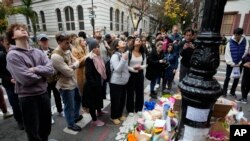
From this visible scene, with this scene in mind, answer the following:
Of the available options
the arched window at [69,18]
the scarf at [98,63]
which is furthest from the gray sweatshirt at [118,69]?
the arched window at [69,18]

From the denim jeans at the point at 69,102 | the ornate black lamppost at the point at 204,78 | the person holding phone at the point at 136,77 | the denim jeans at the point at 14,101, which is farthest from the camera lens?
the person holding phone at the point at 136,77

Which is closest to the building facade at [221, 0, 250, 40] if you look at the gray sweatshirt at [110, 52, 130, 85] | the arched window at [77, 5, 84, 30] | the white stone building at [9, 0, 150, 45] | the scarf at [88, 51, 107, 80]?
the white stone building at [9, 0, 150, 45]

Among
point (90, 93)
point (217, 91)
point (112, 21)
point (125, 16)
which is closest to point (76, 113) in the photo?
point (90, 93)

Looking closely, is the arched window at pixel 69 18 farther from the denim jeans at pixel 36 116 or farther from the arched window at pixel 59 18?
the denim jeans at pixel 36 116

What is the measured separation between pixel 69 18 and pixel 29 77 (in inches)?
872

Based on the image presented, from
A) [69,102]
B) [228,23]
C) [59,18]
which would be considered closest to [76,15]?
[59,18]

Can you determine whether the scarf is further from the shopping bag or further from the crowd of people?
the shopping bag

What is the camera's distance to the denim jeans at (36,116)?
8.29ft

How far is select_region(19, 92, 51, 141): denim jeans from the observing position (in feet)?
8.29

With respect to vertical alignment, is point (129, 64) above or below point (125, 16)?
below

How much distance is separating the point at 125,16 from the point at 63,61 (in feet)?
90.5

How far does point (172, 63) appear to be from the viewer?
602 centimetres

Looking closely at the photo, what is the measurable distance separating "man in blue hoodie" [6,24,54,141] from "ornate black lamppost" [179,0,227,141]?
6.33 feet

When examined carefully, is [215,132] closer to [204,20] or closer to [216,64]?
[216,64]
